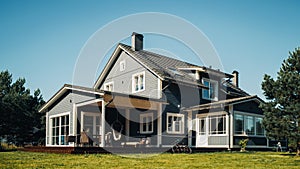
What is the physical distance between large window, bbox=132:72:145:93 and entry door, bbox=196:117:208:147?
4.37 metres

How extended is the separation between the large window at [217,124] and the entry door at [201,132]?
0.32m

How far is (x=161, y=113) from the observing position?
20.3 metres

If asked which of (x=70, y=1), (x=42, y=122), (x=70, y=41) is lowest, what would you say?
(x=42, y=122)

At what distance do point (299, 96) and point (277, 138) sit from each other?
191 centimetres

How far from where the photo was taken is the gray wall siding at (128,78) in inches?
864

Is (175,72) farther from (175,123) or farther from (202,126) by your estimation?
(202,126)

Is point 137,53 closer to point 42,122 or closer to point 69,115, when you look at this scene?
point 69,115

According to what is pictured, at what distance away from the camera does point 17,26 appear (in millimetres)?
17656

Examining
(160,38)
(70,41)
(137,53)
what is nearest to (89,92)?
(70,41)

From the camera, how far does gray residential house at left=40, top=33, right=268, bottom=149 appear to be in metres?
20.1

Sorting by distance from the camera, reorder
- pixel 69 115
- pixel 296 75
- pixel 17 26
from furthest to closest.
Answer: pixel 69 115
pixel 17 26
pixel 296 75

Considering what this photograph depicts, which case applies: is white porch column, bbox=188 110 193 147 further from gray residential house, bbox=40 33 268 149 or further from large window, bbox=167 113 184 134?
large window, bbox=167 113 184 134

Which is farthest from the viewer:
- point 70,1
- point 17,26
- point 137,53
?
point 137,53

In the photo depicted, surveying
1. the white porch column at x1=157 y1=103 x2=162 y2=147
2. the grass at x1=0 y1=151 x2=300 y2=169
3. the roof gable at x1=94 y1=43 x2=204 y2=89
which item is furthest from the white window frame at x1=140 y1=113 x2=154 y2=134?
the grass at x1=0 y1=151 x2=300 y2=169
